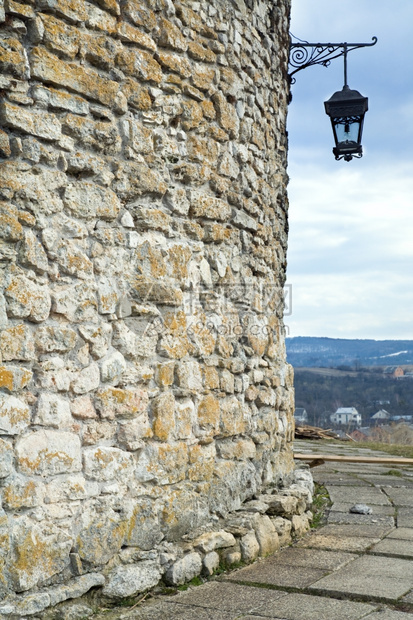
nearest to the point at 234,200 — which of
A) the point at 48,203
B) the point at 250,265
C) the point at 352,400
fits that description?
the point at 250,265

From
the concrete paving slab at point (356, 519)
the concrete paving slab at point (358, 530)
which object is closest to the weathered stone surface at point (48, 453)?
the concrete paving slab at point (358, 530)

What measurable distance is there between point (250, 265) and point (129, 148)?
1.22 metres

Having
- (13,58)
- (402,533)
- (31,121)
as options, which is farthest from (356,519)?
(13,58)

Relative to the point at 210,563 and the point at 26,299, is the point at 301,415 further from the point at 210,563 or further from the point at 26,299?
the point at 26,299

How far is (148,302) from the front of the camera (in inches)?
125

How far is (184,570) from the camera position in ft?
10.1

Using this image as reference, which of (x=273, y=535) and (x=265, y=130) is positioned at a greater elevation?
(x=265, y=130)

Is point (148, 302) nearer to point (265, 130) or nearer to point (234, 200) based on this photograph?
point (234, 200)

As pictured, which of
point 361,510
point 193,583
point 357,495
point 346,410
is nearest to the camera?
point 193,583

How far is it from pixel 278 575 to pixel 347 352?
51441 mm

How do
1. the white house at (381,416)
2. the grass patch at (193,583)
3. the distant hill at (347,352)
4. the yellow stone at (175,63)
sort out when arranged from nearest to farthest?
the grass patch at (193,583)
the yellow stone at (175,63)
the white house at (381,416)
the distant hill at (347,352)

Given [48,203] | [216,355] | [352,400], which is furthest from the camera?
[352,400]

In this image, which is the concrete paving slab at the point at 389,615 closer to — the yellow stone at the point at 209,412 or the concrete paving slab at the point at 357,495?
the yellow stone at the point at 209,412

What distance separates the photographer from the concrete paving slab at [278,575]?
3090 mm
